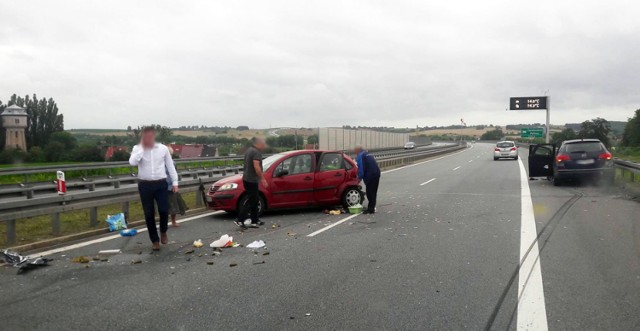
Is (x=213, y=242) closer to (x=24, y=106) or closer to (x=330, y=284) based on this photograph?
(x=330, y=284)

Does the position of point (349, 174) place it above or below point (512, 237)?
above

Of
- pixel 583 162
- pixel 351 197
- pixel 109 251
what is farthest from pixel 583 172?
pixel 109 251

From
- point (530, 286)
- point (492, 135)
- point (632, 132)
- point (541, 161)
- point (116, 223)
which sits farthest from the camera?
point (492, 135)

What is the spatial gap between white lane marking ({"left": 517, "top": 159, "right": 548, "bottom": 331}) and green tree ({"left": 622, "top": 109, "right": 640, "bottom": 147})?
189 feet

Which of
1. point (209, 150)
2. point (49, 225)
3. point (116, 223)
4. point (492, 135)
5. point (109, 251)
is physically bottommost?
point (49, 225)

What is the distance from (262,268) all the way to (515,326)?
126 inches

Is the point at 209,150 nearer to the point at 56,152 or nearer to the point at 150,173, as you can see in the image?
the point at 56,152

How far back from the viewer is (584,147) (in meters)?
17.4

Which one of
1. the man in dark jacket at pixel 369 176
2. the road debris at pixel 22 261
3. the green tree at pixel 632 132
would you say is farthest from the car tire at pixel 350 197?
the green tree at pixel 632 132

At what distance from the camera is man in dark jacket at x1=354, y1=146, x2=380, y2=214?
11672 mm

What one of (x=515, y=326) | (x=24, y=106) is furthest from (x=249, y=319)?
(x=24, y=106)

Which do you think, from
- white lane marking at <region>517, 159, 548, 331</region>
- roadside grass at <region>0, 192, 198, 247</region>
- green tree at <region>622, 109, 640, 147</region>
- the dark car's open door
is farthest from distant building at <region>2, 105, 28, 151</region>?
green tree at <region>622, 109, 640, 147</region>

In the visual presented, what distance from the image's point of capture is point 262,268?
6.54 meters

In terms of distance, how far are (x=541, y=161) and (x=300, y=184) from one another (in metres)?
12.0
